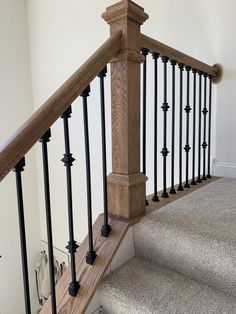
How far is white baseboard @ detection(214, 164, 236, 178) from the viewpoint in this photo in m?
2.13

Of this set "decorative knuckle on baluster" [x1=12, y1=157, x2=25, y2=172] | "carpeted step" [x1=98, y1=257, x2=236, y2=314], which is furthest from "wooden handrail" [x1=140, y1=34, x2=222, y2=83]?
"carpeted step" [x1=98, y1=257, x2=236, y2=314]

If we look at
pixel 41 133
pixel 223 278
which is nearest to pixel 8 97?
pixel 41 133

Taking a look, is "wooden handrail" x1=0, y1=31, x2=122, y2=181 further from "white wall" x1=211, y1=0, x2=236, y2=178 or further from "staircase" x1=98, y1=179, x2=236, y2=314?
"white wall" x1=211, y1=0, x2=236, y2=178

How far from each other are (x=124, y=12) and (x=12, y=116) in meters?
2.73

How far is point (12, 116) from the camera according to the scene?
3.48 meters

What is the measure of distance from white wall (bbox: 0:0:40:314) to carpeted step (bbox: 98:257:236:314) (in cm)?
269

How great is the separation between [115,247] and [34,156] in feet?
9.52

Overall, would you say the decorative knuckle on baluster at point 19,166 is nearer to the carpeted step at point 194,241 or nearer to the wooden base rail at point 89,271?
the wooden base rail at point 89,271

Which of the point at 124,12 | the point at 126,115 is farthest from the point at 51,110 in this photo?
the point at 124,12

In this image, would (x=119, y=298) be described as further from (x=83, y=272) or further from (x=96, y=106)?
(x=96, y=106)

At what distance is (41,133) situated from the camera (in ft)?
2.81

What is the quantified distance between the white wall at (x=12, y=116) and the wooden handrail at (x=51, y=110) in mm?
2670

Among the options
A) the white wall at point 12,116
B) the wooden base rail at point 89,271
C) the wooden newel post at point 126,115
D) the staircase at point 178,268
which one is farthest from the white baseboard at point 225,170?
the white wall at point 12,116

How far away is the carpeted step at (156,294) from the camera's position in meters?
0.92
